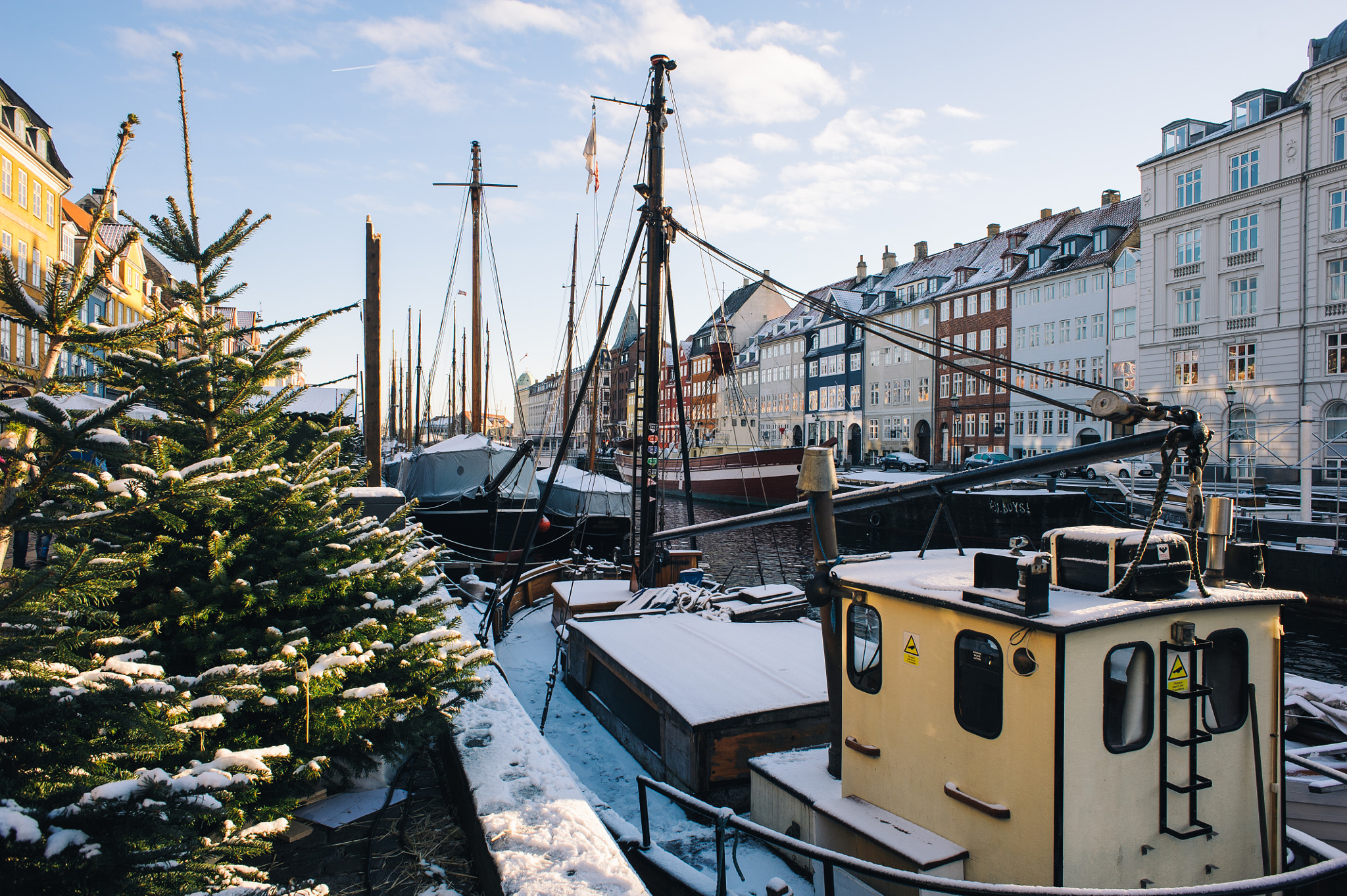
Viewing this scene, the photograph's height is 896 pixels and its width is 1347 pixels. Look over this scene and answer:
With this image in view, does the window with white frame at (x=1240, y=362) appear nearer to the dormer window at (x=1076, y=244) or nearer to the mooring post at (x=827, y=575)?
the dormer window at (x=1076, y=244)

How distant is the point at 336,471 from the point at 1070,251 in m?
50.5

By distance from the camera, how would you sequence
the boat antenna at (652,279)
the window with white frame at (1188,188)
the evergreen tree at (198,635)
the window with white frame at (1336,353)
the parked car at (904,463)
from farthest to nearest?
the parked car at (904,463)
the window with white frame at (1188,188)
the window with white frame at (1336,353)
the boat antenna at (652,279)
the evergreen tree at (198,635)

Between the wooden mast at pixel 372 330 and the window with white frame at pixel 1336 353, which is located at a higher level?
the window with white frame at pixel 1336 353

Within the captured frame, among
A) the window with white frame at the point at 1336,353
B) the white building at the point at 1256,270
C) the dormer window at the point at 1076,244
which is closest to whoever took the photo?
Answer: the window with white frame at the point at 1336,353

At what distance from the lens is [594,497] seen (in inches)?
1035

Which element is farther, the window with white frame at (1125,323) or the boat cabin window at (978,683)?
the window with white frame at (1125,323)

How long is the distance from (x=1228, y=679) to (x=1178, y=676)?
570 millimetres

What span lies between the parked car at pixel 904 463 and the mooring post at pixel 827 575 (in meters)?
41.3

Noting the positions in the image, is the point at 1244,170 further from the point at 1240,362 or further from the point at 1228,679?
the point at 1228,679

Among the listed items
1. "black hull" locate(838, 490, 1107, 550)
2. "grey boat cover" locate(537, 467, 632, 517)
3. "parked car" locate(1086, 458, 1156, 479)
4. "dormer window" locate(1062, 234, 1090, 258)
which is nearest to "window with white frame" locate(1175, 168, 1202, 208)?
"dormer window" locate(1062, 234, 1090, 258)

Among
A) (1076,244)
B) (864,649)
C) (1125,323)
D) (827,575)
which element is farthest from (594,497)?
(1076,244)

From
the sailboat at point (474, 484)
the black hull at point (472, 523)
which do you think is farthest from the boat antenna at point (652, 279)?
the black hull at point (472, 523)

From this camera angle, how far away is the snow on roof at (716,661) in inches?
266

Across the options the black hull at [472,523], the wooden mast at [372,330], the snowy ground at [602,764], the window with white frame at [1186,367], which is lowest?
the snowy ground at [602,764]
